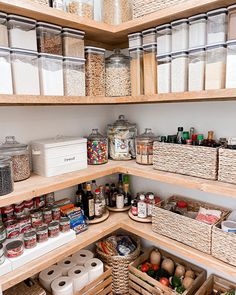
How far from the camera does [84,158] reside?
56.5 inches

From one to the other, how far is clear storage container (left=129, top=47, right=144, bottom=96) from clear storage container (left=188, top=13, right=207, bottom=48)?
1.01 ft

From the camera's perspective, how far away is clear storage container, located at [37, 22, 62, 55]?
1129 mm

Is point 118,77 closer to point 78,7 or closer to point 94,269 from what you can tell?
point 78,7

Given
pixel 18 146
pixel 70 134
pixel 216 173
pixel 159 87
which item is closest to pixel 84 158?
pixel 70 134

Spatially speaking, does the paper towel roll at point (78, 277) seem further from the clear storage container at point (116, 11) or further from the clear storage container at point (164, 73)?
the clear storage container at point (116, 11)

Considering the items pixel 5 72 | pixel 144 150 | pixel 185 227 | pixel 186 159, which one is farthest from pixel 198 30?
pixel 185 227

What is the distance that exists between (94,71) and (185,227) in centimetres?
100

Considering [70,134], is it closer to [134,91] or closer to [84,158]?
[84,158]

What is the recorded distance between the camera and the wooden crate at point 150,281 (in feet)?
4.66

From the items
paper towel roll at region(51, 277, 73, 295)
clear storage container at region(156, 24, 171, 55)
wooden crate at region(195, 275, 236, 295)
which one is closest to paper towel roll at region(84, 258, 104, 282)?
paper towel roll at region(51, 277, 73, 295)

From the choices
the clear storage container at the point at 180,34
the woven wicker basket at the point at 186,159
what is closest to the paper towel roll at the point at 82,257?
the woven wicker basket at the point at 186,159

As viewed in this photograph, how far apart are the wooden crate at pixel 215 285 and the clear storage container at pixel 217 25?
4.40ft

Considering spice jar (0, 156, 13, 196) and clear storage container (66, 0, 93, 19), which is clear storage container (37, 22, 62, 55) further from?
spice jar (0, 156, 13, 196)

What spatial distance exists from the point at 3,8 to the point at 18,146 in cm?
62
